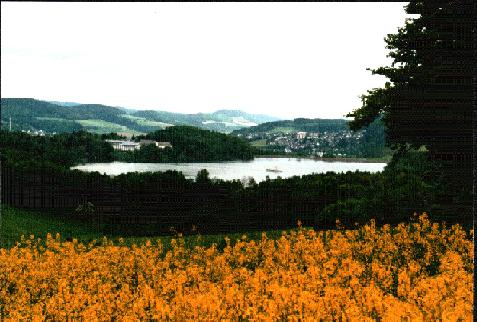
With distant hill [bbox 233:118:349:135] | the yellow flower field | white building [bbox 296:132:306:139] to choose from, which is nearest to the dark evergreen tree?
the yellow flower field

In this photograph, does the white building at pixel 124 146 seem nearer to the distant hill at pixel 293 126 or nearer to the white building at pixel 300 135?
the distant hill at pixel 293 126

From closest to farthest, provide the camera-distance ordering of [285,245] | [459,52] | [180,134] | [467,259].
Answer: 1. [467,259]
2. [285,245]
3. [459,52]
4. [180,134]

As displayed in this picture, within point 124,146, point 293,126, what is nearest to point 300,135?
point 293,126

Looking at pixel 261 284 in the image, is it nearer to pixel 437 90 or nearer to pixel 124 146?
pixel 437 90

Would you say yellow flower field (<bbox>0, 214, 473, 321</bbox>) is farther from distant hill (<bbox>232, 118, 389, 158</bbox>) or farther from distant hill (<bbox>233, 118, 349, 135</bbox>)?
distant hill (<bbox>233, 118, 349, 135</bbox>)

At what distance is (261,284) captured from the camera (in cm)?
977

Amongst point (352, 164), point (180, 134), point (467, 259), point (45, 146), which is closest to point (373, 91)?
point (467, 259)

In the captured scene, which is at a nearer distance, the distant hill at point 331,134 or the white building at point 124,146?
the white building at point 124,146

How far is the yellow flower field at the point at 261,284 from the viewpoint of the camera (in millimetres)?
7867

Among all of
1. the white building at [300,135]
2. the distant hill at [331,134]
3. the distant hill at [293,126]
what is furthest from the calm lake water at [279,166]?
the distant hill at [293,126]

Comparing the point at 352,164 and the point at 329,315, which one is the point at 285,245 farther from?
the point at 352,164

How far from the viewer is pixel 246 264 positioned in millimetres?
13664

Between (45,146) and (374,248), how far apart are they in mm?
59119

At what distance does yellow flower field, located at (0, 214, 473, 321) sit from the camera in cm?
787
